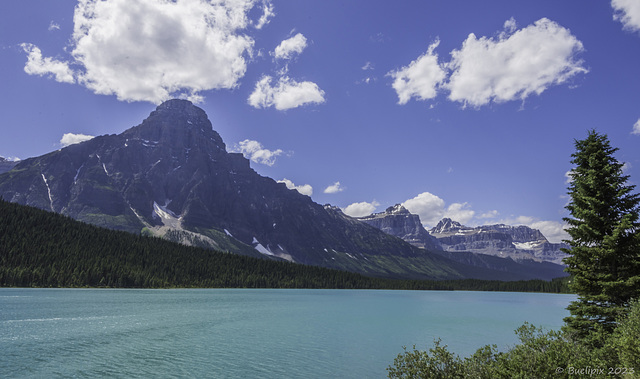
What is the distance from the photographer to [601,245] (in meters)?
29.9

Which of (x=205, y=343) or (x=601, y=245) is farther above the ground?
(x=601, y=245)

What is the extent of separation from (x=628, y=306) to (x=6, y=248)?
230 m

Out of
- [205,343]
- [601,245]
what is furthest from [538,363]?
[205,343]

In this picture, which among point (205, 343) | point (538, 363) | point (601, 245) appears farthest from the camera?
point (205, 343)

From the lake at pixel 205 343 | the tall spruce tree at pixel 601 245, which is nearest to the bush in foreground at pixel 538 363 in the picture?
the tall spruce tree at pixel 601 245

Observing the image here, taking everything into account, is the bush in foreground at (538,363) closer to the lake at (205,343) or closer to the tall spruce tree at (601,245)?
the tall spruce tree at (601,245)

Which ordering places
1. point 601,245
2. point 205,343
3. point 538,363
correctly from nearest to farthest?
point 538,363 → point 601,245 → point 205,343

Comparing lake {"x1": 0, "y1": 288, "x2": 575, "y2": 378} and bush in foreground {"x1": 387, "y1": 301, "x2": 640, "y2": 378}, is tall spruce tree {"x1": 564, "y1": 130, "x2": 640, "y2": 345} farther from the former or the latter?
lake {"x1": 0, "y1": 288, "x2": 575, "y2": 378}

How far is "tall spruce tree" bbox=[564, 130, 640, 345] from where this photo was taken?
2859 centimetres

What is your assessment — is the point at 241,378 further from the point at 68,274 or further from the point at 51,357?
the point at 68,274

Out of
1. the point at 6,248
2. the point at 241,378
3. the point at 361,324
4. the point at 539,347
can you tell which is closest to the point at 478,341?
the point at 361,324

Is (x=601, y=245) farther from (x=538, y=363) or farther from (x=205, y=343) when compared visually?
(x=205, y=343)

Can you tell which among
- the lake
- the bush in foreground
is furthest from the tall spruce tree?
the lake

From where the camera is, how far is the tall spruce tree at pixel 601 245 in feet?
93.8
